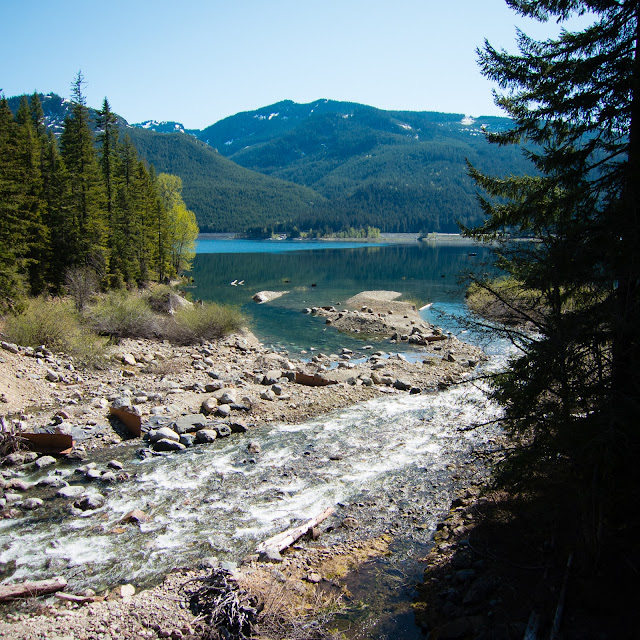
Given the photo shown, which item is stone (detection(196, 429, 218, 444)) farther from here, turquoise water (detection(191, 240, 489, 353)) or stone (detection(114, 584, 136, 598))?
turquoise water (detection(191, 240, 489, 353))

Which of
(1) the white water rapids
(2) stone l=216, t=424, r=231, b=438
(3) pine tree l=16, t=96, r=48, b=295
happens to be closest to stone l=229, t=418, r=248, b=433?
(2) stone l=216, t=424, r=231, b=438

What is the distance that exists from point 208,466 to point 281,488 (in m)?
2.20

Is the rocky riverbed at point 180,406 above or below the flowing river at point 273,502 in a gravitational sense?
above

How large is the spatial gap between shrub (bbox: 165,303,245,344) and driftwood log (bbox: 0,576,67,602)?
1888 centimetres

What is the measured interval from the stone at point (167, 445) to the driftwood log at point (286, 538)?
5066mm

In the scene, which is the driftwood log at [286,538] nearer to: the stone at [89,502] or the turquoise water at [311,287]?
the stone at [89,502]

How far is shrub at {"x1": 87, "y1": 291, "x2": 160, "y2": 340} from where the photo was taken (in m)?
23.6

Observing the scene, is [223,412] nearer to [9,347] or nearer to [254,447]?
[254,447]

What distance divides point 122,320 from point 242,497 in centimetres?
1721

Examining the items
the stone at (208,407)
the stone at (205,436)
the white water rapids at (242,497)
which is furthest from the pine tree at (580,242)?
the stone at (208,407)

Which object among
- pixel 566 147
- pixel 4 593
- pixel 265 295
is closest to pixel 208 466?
pixel 4 593

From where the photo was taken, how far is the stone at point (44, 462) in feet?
36.7

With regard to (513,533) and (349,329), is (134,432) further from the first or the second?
(349,329)

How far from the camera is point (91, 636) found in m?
5.82
